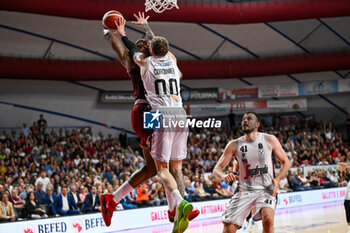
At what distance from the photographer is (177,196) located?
586 cm

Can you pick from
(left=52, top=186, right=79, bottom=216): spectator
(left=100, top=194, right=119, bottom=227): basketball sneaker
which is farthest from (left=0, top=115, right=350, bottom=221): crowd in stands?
(left=100, top=194, right=119, bottom=227): basketball sneaker

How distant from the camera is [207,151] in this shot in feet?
76.6

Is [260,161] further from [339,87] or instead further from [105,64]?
[339,87]

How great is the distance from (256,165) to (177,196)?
1.67 meters

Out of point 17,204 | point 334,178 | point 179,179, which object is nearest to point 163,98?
point 179,179

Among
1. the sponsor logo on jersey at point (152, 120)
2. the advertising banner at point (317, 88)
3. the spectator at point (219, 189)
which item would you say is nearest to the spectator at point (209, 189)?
the spectator at point (219, 189)

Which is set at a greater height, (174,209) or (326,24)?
(326,24)

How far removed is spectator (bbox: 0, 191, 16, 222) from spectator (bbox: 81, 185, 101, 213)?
88.3 inches

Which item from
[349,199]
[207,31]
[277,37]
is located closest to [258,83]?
[277,37]

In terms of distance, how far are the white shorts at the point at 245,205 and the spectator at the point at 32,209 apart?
27.1 ft

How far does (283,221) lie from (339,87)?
59.7ft

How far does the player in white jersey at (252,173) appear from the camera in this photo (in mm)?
6805

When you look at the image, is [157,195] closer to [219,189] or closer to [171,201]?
[219,189]

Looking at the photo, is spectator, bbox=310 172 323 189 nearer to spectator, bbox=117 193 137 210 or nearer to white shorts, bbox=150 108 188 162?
spectator, bbox=117 193 137 210
